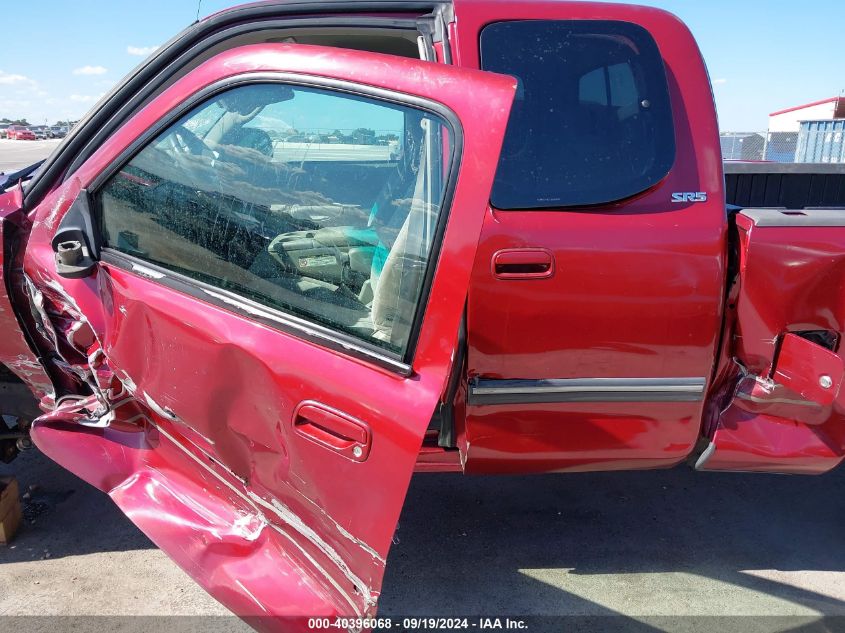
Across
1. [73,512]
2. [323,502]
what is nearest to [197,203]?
[323,502]

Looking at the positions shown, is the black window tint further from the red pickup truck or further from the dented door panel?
the dented door panel

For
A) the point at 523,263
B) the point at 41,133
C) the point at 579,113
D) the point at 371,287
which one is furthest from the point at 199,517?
the point at 41,133

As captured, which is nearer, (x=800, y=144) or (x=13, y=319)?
(x=13, y=319)

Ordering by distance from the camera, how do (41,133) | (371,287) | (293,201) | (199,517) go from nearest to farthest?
(371,287) → (293,201) → (199,517) → (41,133)

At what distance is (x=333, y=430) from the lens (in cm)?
159

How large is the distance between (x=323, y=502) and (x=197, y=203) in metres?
1.00

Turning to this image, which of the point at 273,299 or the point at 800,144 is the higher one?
the point at 273,299

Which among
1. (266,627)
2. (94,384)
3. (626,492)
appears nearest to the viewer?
(266,627)

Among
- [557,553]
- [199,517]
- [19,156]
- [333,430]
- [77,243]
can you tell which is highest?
[77,243]

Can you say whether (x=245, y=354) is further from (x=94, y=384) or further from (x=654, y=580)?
(x=654, y=580)

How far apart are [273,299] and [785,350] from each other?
5.63ft

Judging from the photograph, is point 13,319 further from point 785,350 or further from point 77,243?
point 785,350

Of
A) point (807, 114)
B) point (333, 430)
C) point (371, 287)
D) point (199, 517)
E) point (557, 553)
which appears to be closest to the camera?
point (333, 430)

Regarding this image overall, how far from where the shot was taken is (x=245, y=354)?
1.72m
